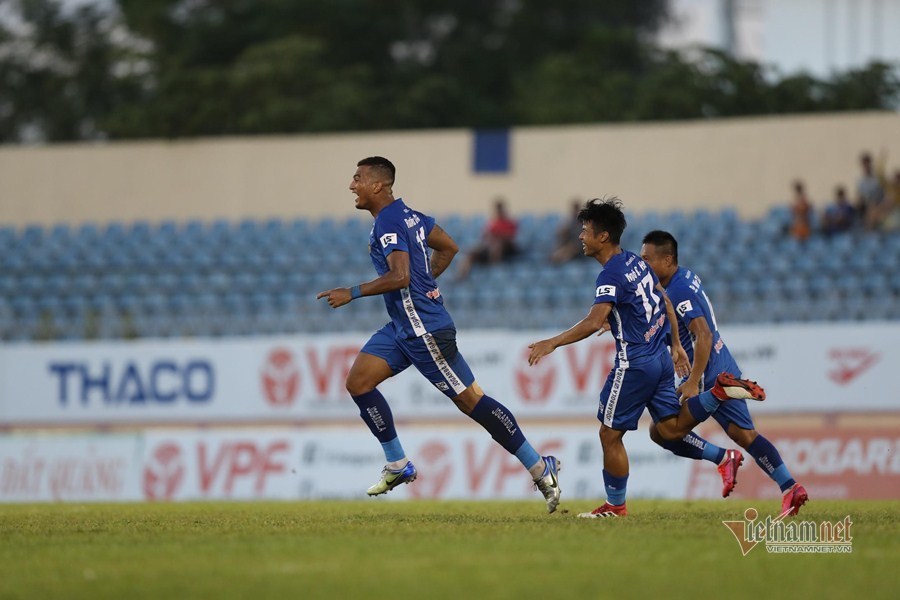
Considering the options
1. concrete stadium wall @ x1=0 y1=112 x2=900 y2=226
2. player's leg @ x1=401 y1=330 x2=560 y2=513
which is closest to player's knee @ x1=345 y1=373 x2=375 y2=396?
player's leg @ x1=401 y1=330 x2=560 y2=513

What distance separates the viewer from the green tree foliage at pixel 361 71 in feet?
119

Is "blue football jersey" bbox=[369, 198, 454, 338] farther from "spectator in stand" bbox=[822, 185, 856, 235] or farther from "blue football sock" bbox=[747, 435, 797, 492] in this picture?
"spectator in stand" bbox=[822, 185, 856, 235]

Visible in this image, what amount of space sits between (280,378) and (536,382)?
13.0 ft

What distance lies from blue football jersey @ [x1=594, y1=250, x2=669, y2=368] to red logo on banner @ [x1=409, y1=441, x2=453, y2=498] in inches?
384

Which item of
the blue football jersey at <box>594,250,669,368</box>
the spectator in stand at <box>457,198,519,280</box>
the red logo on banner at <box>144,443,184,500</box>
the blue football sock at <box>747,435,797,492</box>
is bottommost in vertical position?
the red logo on banner at <box>144,443,184,500</box>

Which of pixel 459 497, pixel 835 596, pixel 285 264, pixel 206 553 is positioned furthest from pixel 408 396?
pixel 835 596

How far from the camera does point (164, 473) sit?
20625 mm

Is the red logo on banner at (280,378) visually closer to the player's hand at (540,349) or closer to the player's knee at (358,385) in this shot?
the player's knee at (358,385)

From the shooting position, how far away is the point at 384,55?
4341 cm

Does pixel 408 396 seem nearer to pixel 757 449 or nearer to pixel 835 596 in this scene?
pixel 757 449

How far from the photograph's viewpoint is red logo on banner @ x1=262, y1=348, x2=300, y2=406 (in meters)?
21.4

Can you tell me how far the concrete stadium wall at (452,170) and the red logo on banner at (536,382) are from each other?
8.50m

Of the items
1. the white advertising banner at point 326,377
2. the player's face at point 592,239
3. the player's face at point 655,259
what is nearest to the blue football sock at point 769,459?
the player's face at point 655,259

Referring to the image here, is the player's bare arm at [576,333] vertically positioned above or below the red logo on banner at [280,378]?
above
